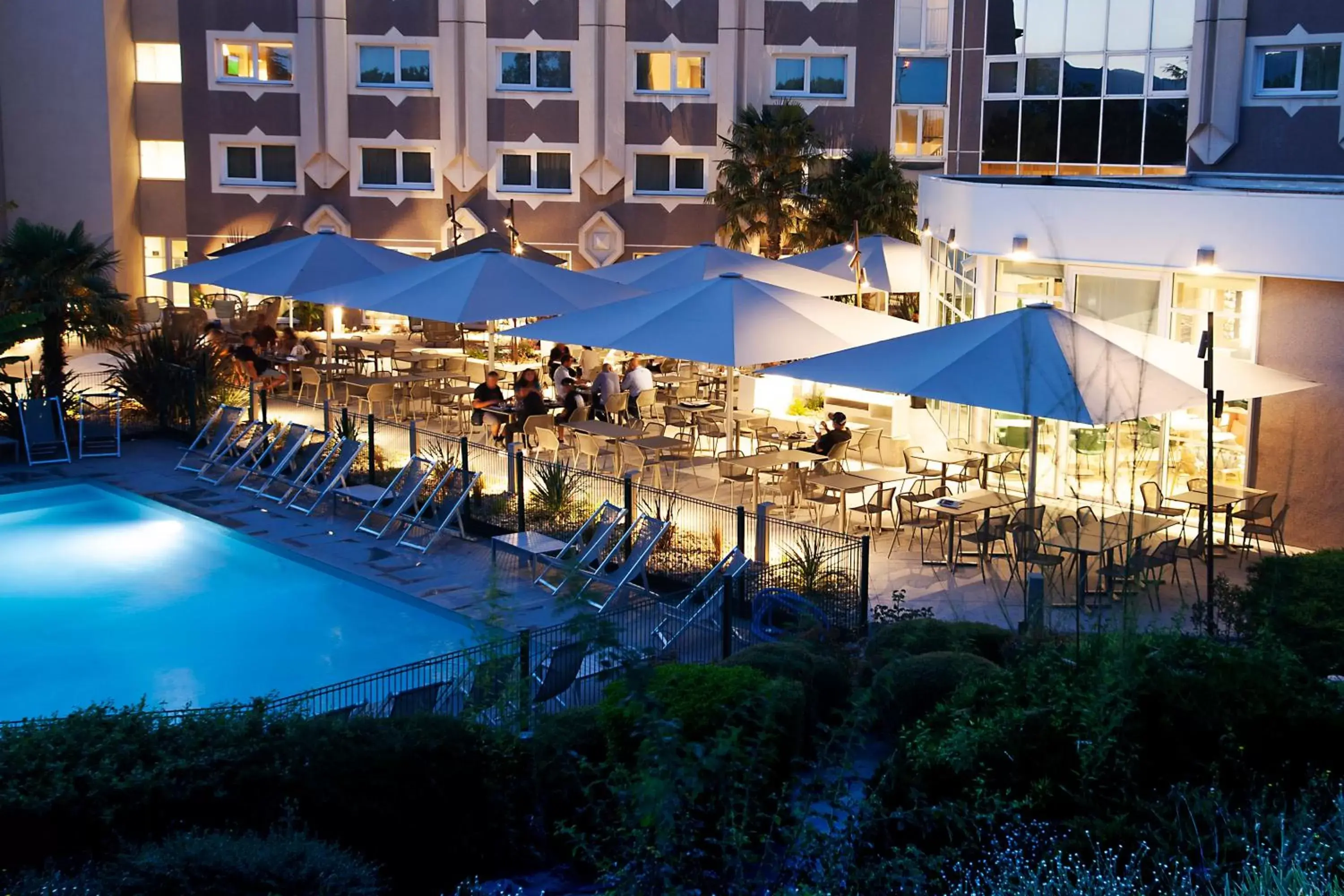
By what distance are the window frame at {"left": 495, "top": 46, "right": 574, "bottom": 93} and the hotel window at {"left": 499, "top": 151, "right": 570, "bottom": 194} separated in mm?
1463

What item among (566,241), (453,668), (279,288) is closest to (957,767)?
(453,668)

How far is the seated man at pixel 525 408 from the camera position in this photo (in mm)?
19828

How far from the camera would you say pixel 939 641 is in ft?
37.7

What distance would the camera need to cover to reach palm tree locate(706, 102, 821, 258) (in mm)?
32531

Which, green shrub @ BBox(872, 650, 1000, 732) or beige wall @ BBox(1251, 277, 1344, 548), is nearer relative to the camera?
green shrub @ BBox(872, 650, 1000, 732)

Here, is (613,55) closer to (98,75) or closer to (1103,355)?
(98,75)

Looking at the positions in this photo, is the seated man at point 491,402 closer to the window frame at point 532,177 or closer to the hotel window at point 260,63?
the window frame at point 532,177

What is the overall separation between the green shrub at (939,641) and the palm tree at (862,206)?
21.1 m

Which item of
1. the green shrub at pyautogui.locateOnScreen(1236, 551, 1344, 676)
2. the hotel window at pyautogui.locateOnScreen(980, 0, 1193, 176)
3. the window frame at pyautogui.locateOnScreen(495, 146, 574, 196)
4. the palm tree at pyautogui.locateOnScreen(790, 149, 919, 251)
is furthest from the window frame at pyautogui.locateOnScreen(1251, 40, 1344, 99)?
the green shrub at pyautogui.locateOnScreen(1236, 551, 1344, 676)

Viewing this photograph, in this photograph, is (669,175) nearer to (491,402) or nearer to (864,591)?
(491,402)

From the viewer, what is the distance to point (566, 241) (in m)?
35.2

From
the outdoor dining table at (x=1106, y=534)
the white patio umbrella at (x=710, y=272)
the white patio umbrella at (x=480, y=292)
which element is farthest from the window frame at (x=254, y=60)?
the outdoor dining table at (x=1106, y=534)

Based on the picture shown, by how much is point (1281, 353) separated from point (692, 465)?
6.73 m

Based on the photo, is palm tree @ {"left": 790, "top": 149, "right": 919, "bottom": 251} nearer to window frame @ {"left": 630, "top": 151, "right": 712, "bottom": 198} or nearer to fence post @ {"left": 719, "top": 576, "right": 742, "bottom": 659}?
window frame @ {"left": 630, "top": 151, "right": 712, "bottom": 198}
